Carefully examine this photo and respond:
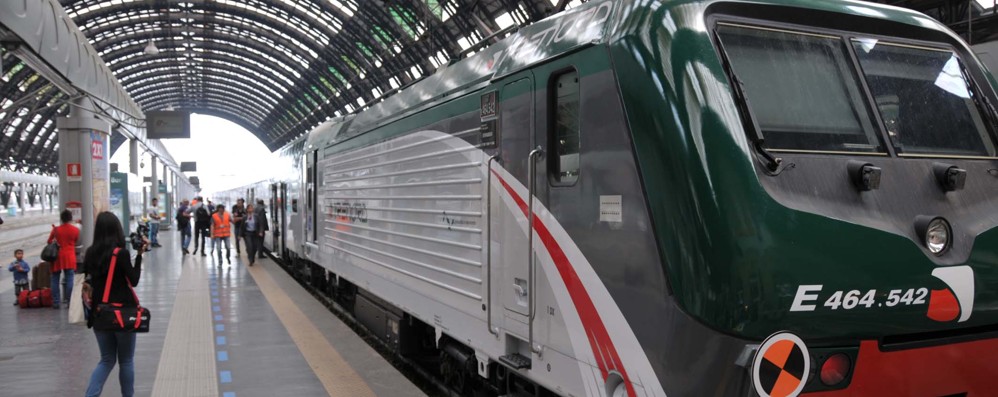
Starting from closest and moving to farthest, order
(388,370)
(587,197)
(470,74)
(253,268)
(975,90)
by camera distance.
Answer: (587,197) → (975,90) → (470,74) → (388,370) → (253,268)

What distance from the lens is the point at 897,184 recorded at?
11.4 ft

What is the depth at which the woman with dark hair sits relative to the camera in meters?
A: 5.59

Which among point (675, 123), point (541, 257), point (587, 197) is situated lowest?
point (541, 257)

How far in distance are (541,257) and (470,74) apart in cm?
191

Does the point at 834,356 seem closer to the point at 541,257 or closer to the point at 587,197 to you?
the point at 587,197

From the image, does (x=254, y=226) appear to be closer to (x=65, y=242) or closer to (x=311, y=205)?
(x=311, y=205)

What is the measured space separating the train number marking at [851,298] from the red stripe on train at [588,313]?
862 millimetres

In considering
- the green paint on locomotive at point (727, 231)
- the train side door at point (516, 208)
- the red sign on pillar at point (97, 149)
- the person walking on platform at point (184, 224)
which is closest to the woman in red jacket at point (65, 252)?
the red sign on pillar at point (97, 149)

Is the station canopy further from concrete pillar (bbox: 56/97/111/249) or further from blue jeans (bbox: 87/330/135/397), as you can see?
blue jeans (bbox: 87/330/135/397)

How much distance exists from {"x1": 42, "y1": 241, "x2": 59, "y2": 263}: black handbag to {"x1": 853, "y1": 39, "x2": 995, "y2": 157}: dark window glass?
11.2 meters

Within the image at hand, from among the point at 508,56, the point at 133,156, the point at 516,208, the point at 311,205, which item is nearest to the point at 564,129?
the point at 516,208

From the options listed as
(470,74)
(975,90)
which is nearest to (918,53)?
(975,90)

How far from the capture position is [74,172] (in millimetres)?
13406

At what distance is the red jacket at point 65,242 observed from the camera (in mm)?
11023
